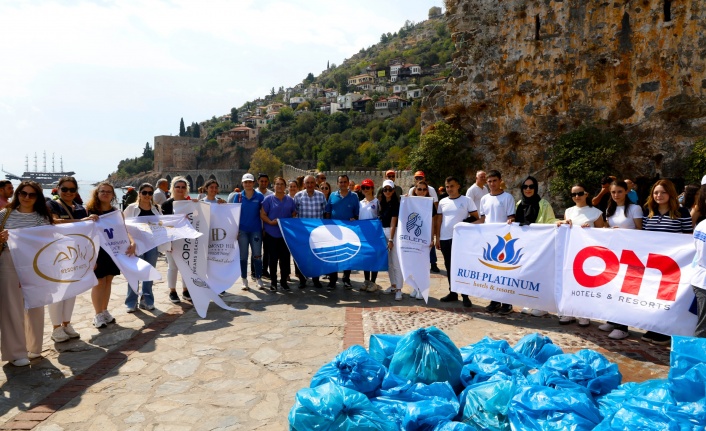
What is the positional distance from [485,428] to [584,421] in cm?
59

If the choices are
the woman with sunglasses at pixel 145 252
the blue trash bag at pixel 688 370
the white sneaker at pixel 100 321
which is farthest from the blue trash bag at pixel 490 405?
the woman with sunglasses at pixel 145 252

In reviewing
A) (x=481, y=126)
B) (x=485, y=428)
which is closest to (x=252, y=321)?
(x=485, y=428)

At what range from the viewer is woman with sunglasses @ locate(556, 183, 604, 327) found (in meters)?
5.60

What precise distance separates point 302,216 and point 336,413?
5.16 metres

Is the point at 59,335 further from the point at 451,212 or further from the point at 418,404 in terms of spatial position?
the point at 451,212

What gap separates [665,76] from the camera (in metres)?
12.4

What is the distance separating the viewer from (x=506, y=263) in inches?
237

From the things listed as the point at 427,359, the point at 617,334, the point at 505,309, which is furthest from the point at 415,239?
the point at 427,359

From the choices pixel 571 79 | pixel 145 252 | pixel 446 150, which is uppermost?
pixel 571 79

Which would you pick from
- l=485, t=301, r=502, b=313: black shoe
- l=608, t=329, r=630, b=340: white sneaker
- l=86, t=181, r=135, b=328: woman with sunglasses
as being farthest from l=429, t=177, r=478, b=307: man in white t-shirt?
l=86, t=181, r=135, b=328: woman with sunglasses

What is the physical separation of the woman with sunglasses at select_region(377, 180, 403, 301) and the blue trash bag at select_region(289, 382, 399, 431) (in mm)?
4148

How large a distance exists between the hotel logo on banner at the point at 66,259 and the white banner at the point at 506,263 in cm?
457

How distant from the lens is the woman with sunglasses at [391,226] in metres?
7.16

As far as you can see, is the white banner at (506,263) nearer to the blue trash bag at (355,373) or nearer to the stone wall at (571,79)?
the blue trash bag at (355,373)
